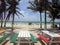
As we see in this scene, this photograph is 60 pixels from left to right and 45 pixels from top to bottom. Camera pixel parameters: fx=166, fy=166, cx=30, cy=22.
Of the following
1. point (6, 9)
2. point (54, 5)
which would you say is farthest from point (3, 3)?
point (54, 5)

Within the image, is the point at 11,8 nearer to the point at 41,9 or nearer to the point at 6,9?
the point at 6,9

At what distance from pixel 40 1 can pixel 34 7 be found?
251 centimetres

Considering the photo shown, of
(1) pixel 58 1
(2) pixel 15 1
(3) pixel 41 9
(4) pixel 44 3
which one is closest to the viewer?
(2) pixel 15 1

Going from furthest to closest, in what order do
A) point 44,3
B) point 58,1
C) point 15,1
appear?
point 58,1, point 44,3, point 15,1

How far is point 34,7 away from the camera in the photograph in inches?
1039

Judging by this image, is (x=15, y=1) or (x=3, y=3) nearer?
(x=15, y=1)

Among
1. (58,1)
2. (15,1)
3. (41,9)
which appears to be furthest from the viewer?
(58,1)

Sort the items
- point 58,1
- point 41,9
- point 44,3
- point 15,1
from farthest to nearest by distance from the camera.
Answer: point 58,1 → point 41,9 → point 44,3 → point 15,1

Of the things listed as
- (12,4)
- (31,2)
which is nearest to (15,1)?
(12,4)

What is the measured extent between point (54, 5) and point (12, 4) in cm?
796

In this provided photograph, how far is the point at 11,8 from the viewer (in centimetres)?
2258

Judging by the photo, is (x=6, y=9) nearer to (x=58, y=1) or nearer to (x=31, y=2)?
(x=31, y=2)

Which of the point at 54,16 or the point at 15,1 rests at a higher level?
the point at 15,1

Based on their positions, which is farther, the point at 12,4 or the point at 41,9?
the point at 41,9
